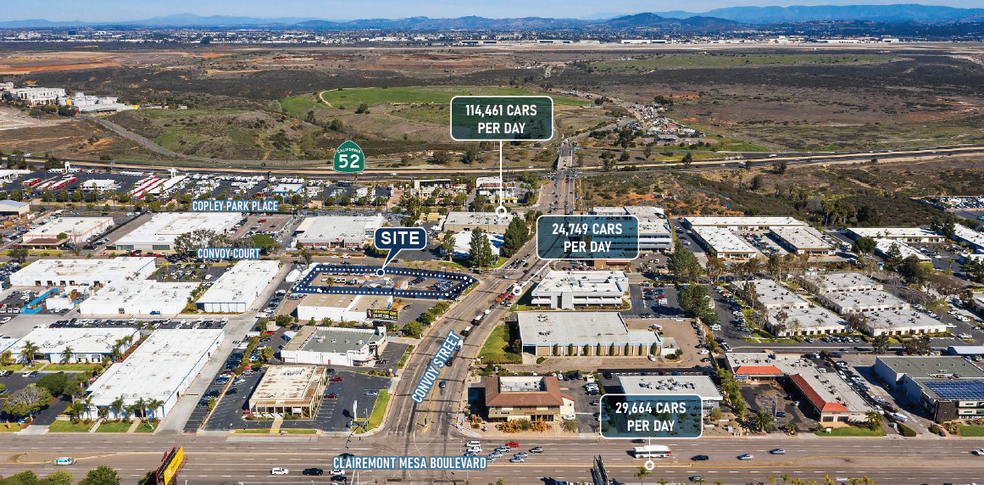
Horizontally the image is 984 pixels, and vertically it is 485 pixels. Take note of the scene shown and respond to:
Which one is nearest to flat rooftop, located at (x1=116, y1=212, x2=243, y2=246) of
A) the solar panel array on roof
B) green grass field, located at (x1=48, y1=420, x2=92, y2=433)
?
green grass field, located at (x1=48, y1=420, x2=92, y2=433)


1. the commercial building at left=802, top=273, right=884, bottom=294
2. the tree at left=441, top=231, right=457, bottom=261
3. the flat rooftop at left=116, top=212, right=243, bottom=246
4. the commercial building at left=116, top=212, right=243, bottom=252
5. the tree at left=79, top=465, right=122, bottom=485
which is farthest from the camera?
the flat rooftop at left=116, top=212, right=243, bottom=246

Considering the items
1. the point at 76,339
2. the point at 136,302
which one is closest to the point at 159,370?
the point at 76,339

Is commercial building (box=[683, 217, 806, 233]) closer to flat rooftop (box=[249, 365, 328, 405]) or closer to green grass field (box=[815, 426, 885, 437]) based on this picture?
green grass field (box=[815, 426, 885, 437])

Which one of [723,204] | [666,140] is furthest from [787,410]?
[666,140]

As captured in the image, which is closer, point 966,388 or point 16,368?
point 966,388

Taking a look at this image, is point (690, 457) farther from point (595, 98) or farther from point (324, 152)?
point (595, 98)

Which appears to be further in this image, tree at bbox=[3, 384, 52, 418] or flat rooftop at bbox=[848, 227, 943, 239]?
flat rooftop at bbox=[848, 227, 943, 239]

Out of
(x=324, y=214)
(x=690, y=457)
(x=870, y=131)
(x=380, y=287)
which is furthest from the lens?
(x=870, y=131)

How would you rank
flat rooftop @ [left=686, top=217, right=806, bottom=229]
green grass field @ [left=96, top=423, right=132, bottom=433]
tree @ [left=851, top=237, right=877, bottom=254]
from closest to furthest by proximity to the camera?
green grass field @ [left=96, top=423, right=132, bottom=433] → tree @ [left=851, top=237, right=877, bottom=254] → flat rooftop @ [left=686, top=217, right=806, bottom=229]
